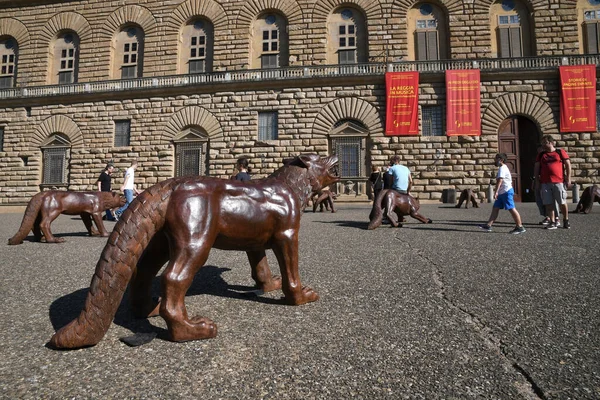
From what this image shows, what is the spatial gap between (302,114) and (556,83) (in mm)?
11537

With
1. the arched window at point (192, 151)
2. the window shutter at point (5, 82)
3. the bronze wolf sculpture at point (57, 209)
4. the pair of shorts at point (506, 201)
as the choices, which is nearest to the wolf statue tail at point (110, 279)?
the bronze wolf sculpture at point (57, 209)

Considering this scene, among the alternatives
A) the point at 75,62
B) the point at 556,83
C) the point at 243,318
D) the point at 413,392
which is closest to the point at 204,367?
the point at 243,318

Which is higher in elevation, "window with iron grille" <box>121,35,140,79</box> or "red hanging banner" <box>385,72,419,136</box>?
"window with iron grille" <box>121,35,140,79</box>

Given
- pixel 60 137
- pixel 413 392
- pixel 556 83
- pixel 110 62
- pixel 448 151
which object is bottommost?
pixel 413 392

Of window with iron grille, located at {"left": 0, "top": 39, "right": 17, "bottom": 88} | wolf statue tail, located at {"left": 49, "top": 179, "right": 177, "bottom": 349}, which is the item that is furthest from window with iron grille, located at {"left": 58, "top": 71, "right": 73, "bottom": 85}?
wolf statue tail, located at {"left": 49, "top": 179, "right": 177, "bottom": 349}

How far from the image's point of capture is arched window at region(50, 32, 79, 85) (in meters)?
18.9

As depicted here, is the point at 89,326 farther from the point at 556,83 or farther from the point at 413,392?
the point at 556,83

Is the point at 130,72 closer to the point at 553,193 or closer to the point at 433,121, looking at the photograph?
the point at 433,121

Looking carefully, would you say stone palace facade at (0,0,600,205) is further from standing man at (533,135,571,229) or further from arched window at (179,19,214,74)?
standing man at (533,135,571,229)

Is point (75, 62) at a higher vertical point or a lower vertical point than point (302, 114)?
higher

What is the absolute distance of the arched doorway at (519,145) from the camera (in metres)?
15.6

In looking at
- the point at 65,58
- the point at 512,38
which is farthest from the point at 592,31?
the point at 65,58

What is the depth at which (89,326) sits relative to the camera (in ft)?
5.21

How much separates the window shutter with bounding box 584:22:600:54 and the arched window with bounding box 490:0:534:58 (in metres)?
2.49
